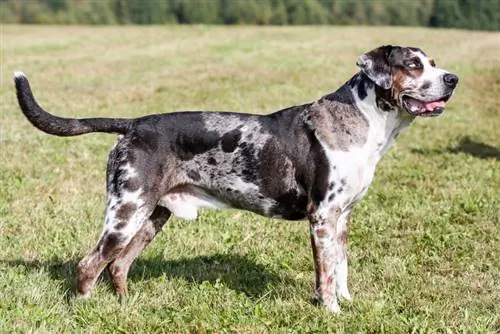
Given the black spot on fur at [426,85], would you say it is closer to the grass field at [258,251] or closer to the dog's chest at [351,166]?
the dog's chest at [351,166]

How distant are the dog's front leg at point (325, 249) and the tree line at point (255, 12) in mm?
78909

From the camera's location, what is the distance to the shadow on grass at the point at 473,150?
48.1 ft

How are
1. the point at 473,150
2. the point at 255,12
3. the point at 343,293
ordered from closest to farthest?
1. the point at 343,293
2. the point at 473,150
3. the point at 255,12

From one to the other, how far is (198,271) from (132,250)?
2.92ft

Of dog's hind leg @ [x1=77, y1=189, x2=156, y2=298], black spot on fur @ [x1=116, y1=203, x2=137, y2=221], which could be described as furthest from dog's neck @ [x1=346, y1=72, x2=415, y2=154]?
black spot on fur @ [x1=116, y1=203, x2=137, y2=221]

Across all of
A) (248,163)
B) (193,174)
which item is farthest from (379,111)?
(193,174)

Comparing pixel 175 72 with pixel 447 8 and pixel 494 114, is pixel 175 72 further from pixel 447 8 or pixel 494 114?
pixel 447 8

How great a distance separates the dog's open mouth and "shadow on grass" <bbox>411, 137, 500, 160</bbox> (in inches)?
334

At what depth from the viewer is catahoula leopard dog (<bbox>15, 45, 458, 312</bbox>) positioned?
20.4 feet

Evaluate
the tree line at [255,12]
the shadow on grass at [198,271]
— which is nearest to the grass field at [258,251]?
the shadow on grass at [198,271]

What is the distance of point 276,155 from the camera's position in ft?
20.9

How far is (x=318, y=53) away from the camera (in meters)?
36.7

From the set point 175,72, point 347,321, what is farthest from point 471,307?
point 175,72

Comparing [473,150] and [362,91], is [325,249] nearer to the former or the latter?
[362,91]
